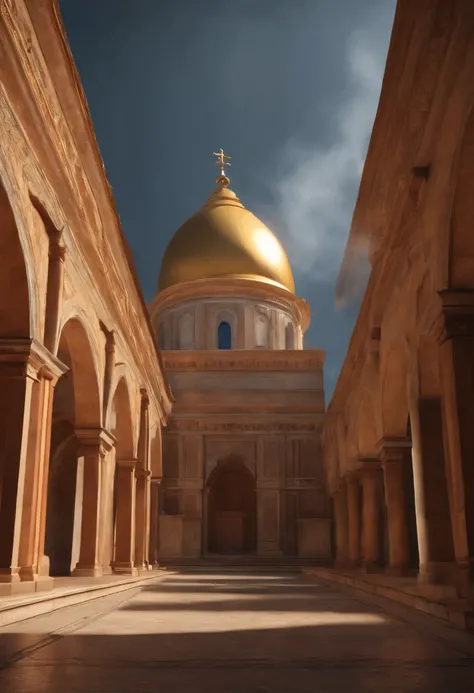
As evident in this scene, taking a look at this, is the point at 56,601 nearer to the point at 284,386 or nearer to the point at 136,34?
the point at 284,386

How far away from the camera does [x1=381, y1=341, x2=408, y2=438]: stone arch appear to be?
45.2 feet

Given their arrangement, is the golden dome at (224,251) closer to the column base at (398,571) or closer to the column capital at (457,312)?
the column base at (398,571)

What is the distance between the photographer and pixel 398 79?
29.8 ft

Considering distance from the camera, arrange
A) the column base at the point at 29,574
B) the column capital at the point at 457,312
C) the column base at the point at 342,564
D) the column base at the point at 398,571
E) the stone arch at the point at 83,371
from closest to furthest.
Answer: the column capital at the point at 457,312 → the column base at the point at 29,574 → the stone arch at the point at 83,371 → the column base at the point at 398,571 → the column base at the point at 342,564

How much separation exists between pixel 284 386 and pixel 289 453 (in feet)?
8.87

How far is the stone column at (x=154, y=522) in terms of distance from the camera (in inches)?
941

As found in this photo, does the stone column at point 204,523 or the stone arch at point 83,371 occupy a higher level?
the stone arch at point 83,371

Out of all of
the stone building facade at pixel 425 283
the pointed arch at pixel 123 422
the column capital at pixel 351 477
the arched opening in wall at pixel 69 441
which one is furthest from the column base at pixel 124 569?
the stone building facade at pixel 425 283

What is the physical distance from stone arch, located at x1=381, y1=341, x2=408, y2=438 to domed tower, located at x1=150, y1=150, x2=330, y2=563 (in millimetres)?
11759

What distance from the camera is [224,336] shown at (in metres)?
32.2

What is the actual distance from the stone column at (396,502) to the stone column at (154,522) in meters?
10.4

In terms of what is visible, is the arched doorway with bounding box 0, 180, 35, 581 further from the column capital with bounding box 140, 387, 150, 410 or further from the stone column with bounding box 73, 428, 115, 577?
the column capital with bounding box 140, 387, 150, 410

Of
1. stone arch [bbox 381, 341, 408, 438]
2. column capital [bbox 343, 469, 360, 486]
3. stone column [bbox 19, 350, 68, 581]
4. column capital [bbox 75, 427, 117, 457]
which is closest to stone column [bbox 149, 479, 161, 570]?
column capital [bbox 343, 469, 360, 486]

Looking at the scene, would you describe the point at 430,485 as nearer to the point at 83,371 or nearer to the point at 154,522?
the point at 83,371
